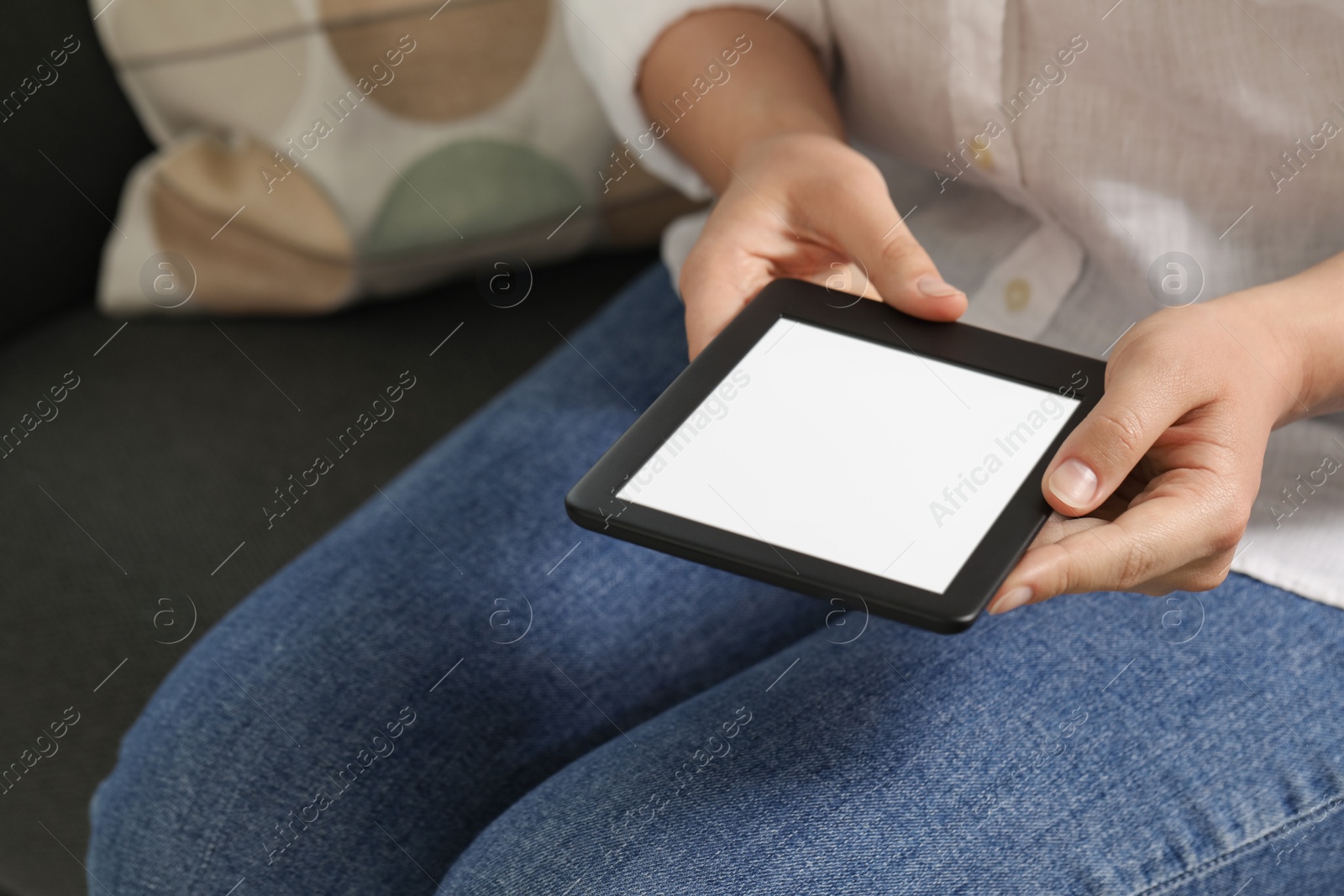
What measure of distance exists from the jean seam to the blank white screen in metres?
0.17

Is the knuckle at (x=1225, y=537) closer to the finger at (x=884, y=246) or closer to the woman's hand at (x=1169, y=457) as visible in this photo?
the woman's hand at (x=1169, y=457)

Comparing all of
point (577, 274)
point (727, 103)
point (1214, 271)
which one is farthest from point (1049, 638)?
point (577, 274)

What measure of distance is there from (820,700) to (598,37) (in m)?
0.44

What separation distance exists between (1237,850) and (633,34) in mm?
550

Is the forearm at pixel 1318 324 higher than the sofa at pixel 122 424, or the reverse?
the sofa at pixel 122 424

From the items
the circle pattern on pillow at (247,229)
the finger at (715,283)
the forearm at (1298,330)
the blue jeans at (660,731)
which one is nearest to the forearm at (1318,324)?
the forearm at (1298,330)

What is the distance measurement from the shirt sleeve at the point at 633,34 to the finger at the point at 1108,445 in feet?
1.12

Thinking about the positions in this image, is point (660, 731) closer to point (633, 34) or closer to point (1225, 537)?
point (1225, 537)

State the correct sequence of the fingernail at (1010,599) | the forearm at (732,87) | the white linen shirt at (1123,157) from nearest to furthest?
the fingernail at (1010,599) → the white linen shirt at (1123,157) → the forearm at (732,87)

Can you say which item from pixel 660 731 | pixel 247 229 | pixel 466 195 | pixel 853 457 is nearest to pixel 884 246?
pixel 853 457

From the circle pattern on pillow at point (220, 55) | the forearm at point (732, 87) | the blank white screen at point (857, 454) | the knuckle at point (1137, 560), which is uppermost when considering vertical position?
the circle pattern on pillow at point (220, 55)

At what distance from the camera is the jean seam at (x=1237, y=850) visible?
0.43 m

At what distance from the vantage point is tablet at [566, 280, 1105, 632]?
40 cm

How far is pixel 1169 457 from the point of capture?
0.45 meters
